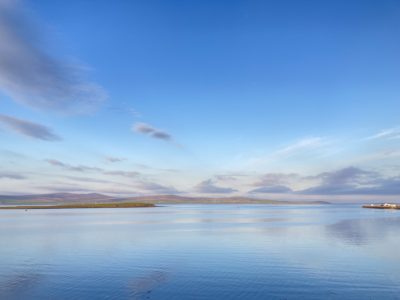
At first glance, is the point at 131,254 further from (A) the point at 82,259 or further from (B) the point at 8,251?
(B) the point at 8,251

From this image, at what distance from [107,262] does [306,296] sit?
65.8ft

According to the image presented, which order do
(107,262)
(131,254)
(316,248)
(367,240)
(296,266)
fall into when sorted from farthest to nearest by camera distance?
(367,240), (316,248), (131,254), (107,262), (296,266)

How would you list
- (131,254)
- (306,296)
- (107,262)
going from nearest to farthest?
(306,296) → (107,262) → (131,254)

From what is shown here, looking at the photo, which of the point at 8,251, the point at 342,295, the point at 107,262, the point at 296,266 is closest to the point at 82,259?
the point at 107,262

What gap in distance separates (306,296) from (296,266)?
9741 millimetres

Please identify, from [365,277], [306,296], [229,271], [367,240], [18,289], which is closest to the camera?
[306,296]

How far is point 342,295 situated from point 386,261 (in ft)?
46.9

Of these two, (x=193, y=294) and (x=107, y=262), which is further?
(x=107, y=262)

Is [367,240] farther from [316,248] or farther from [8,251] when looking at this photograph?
[8,251]

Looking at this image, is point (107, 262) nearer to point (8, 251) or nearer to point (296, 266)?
point (8, 251)

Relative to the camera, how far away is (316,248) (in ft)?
139

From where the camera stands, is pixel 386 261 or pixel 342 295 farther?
pixel 386 261

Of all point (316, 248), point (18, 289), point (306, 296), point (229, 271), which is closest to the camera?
point (306, 296)

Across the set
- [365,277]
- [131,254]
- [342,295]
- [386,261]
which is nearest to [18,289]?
[131,254]
